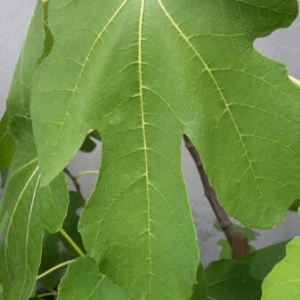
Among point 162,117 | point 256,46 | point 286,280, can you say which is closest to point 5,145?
point 162,117

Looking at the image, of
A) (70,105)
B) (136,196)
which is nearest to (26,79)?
(70,105)

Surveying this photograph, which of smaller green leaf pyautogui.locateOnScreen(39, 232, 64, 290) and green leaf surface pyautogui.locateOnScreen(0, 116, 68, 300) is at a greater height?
green leaf surface pyautogui.locateOnScreen(0, 116, 68, 300)

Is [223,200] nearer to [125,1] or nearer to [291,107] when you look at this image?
[291,107]

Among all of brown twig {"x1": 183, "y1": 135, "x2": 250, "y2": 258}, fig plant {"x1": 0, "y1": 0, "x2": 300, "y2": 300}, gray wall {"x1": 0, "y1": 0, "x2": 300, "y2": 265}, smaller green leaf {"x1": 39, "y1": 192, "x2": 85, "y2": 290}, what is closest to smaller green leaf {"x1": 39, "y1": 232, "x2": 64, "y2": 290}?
smaller green leaf {"x1": 39, "y1": 192, "x2": 85, "y2": 290}

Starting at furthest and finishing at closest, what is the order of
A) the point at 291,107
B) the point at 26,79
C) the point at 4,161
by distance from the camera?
the point at 4,161 < the point at 26,79 < the point at 291,107

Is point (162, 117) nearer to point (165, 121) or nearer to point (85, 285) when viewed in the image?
point (165, 121)

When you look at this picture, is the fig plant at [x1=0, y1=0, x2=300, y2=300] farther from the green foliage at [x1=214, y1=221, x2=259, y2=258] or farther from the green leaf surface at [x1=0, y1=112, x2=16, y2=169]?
the green foliage at [x1=214, y1=221, x2=259, y2=258]
